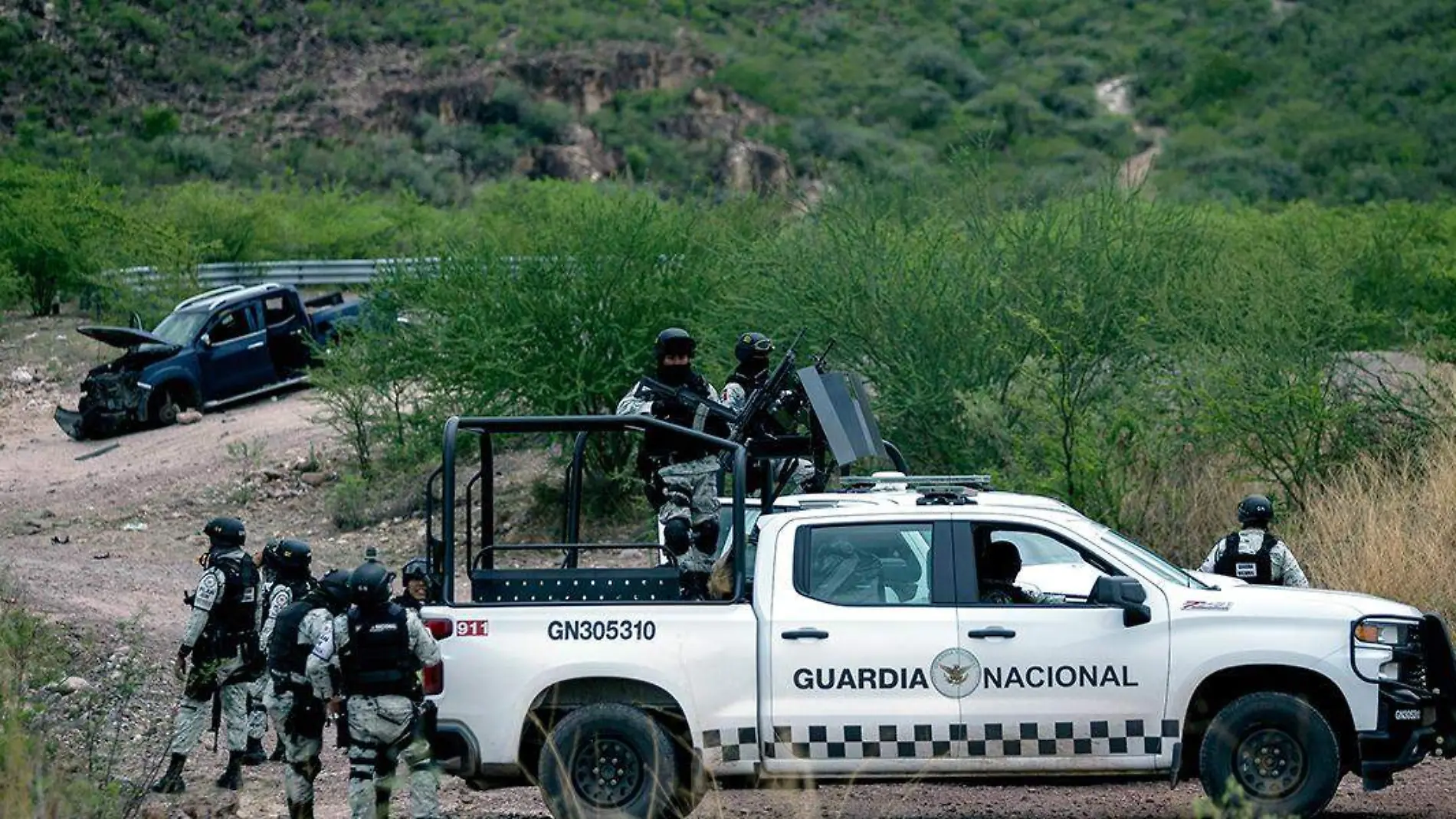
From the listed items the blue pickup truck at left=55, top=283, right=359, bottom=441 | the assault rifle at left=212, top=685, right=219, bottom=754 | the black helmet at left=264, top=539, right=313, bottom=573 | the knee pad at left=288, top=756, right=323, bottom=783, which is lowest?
the knee pad at left=288, top=756, right=323, bottom=783

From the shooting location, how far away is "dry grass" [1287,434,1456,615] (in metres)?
14.3

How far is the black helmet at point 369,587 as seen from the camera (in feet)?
30.7

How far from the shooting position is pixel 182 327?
91.0 ft

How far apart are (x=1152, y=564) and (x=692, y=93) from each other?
51.6 m

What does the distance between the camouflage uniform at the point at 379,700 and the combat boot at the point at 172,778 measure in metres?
2.53

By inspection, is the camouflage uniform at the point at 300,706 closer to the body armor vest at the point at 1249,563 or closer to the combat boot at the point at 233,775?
the combat boot at the point at 233,775

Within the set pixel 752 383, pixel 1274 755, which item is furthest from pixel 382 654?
pixel 1274 755

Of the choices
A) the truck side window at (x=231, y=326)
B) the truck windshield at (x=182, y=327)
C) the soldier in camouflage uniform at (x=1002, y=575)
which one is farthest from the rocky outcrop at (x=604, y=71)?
the soldier in camouflage uniform at (x=1002, y=575)

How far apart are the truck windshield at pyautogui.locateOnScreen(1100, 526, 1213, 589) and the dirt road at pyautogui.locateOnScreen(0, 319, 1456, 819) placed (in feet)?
3.75

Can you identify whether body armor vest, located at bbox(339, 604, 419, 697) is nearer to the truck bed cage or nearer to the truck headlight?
the truck bed cage

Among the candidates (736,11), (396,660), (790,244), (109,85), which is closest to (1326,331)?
(790,244)

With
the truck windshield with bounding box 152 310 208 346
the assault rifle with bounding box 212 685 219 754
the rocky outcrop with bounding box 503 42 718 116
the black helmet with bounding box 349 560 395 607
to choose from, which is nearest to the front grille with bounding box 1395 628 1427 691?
the black helmet with bounding box 349 560 395 607

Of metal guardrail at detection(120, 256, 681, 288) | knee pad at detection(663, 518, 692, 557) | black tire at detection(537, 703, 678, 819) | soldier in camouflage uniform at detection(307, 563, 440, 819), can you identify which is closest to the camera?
soldier in camouflage uniform at detection(307, 563, 440, 819)

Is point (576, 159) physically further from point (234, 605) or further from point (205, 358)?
point (234, 605)
